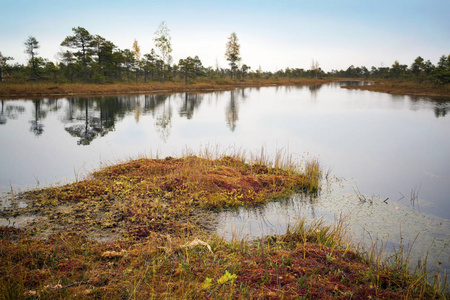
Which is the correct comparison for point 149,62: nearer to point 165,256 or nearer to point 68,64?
point 68,64

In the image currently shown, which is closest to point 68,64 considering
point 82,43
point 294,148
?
point 82,43

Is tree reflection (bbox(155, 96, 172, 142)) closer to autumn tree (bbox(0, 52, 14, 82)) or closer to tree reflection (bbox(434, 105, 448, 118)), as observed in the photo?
tree reflection (bbox(434, 105, 448, 118))

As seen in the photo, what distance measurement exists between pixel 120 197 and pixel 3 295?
13.1ft

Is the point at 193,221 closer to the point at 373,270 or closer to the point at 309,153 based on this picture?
the point at 373,270

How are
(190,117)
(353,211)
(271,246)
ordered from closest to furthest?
(271,246), (353,211), (190,117)

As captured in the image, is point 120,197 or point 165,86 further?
point 165,86

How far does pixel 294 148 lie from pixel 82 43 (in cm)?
4811

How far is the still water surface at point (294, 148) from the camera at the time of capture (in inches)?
253

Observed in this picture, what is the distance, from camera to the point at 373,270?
392 cm

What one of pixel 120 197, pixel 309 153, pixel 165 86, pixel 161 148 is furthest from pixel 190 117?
pixel 165 86

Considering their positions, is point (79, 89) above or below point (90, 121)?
above

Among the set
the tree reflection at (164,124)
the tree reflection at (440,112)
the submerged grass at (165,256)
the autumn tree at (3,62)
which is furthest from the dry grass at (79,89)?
the tree reflection at (440,112)

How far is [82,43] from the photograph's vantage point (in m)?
46.7

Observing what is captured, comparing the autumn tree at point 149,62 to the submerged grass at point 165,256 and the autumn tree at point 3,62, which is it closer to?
the autumn tree at point 3,62
